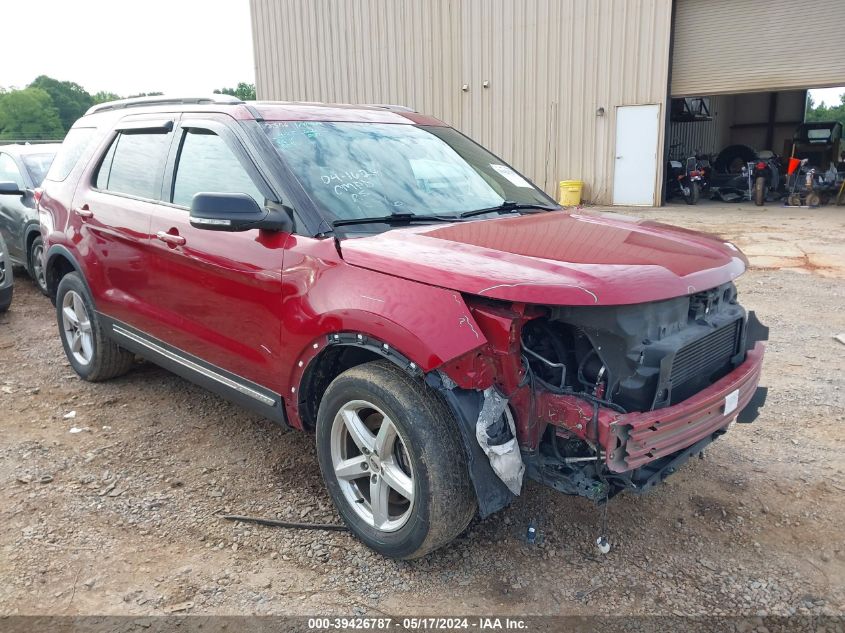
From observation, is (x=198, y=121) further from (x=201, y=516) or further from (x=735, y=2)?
(x=735, y=2)

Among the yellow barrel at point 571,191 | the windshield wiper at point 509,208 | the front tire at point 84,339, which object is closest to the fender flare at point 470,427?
the windshield wiper at point 509,208

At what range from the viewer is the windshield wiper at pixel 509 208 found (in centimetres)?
345

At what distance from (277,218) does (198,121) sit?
1087 millimetres

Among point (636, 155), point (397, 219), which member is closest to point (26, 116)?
point (636, 155)

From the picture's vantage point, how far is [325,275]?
2846 mm

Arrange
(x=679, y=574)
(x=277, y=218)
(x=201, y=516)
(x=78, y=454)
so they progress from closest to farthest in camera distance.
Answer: (x=679, y=574) → (x=277, y=218) → (x=201, y=516) → (x=78, y=454)

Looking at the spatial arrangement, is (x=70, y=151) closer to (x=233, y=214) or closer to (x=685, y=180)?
(x=233, y=214)

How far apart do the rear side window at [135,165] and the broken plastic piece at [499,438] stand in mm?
2475

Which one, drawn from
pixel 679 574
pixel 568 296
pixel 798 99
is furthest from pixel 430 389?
pixel 798 99

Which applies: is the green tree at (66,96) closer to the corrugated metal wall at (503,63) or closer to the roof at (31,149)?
the corrugated metal wall at (503,63)

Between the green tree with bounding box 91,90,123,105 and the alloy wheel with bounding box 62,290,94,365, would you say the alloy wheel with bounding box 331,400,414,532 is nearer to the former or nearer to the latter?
the alloy wheel with bounding box 62,290,94,365

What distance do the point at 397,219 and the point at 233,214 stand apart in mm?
752

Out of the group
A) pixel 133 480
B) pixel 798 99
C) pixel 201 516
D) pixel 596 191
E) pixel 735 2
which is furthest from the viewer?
pixel 798 99

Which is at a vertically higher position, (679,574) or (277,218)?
(277,218)
